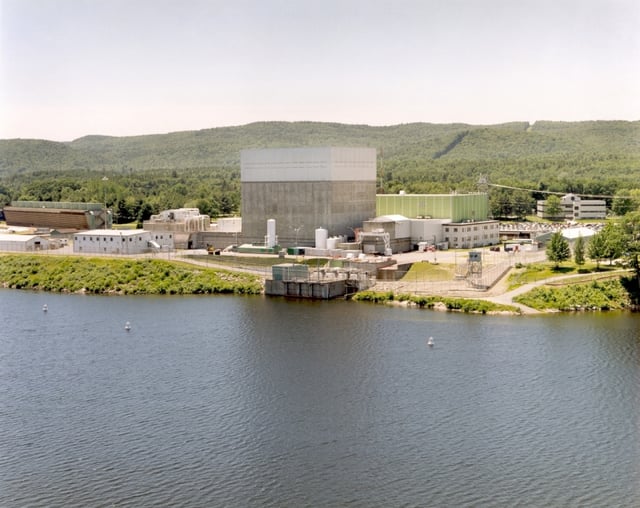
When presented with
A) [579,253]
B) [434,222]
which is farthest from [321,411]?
[434,222]

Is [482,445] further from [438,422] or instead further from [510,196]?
[510,196]

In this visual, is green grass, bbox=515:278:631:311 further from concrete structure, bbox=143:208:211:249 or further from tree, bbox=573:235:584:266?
concrete structure, bbox=143:208:211:249

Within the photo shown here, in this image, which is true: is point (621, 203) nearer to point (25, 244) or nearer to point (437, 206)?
point (437, 206)

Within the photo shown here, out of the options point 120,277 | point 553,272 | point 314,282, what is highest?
point 553,272

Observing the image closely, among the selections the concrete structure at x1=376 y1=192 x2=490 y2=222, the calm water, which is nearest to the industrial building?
the concrete structure at x1=376 y1=192 x2=490 y2=222

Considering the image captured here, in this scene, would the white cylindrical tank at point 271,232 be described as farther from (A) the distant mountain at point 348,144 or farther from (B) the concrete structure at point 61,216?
(A) the distant mountain at point 348,144

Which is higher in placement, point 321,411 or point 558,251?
point 558,251

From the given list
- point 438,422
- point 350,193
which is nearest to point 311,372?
point 438,422
